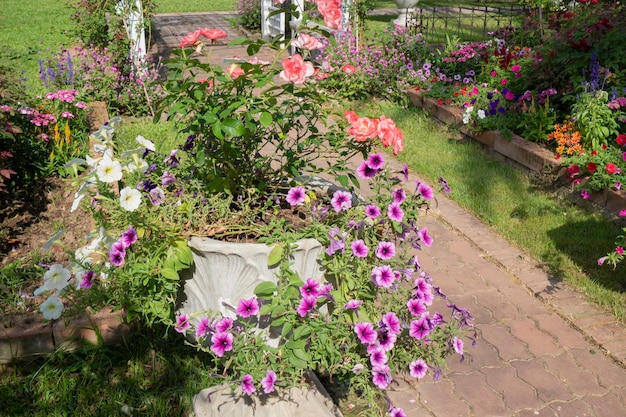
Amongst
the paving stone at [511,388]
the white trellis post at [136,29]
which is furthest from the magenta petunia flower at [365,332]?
the white trellis post at [136,29]

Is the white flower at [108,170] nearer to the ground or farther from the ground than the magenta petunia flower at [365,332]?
farther from the ground

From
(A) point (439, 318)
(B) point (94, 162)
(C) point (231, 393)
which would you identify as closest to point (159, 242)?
(B) point (94, 162)

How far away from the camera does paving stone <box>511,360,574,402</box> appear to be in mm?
2994

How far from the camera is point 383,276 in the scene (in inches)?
95.7

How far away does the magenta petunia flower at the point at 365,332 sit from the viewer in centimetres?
235

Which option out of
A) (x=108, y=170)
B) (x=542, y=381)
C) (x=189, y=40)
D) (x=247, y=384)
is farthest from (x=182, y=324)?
(x=542, y=381)

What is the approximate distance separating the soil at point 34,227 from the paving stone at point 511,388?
225 cm

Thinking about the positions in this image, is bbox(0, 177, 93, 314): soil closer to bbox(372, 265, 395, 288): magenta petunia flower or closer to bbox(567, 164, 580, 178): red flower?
bbox(372, 265, 395, 288): magenta petunia flower

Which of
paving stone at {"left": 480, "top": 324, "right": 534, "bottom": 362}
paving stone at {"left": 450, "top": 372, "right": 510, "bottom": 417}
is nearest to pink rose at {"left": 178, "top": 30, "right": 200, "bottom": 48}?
paving stone at {"left": 450, "top": 372, "right": 510, "bottom": 417}

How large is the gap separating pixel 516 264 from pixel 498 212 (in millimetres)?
686

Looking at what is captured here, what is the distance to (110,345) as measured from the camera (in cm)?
306

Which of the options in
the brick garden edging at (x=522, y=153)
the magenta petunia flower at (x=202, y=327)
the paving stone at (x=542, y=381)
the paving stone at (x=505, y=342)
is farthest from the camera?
the brick garden edging at (x=522, y=153)

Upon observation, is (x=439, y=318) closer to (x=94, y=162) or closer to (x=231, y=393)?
(x=231, y=393)

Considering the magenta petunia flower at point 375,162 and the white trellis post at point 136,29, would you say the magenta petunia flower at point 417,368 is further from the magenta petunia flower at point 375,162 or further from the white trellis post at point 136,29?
the white trellis post at point 136,29
